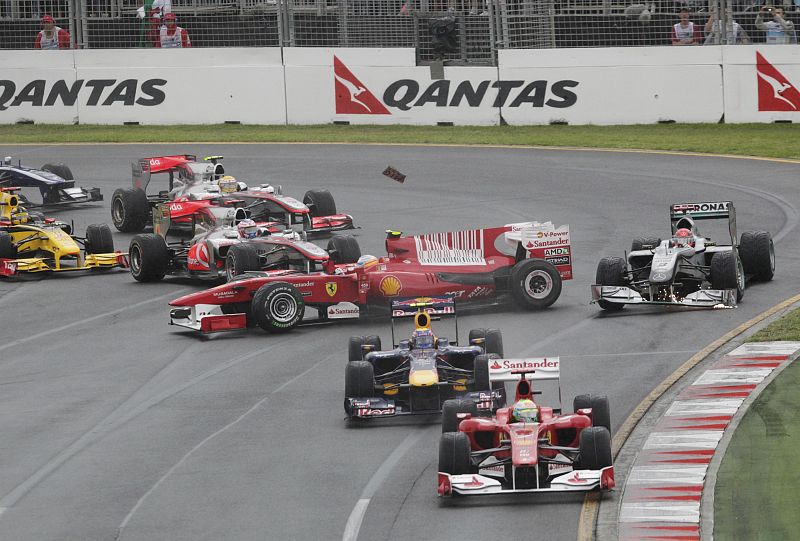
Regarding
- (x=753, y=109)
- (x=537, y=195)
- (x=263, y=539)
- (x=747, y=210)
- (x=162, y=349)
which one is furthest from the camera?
(x=753, y=109)

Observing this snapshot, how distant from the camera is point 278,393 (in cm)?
1664

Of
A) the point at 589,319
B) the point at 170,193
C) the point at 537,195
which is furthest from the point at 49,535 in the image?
the point at 537,195

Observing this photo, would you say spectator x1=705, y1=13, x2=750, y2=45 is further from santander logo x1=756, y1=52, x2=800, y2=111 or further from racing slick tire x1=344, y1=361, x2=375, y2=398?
racing slick tire x1=344, y1=361, x2=375, y2=398

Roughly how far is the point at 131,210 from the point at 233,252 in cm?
738

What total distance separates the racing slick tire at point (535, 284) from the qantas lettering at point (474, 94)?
691 inches

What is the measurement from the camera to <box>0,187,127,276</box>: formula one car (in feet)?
81.5

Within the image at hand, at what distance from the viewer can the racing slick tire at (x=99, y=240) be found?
25125 mm

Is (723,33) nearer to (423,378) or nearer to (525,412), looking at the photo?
(423,378)

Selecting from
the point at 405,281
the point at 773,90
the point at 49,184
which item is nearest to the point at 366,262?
the point at 405,281

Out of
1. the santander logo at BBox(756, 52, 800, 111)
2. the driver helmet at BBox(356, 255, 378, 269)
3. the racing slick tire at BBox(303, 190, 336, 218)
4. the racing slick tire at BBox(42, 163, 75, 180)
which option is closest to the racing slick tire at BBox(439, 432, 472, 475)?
the driver helmet at BBox(356, 255, 378, 269)

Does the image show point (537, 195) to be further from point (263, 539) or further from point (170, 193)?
point (263, 539)

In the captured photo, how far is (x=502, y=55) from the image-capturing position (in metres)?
37.6

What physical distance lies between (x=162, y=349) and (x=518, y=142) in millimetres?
18939

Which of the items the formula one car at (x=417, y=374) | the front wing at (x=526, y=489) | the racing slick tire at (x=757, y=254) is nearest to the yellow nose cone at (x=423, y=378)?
the formula one car at (x=417, y=374)
